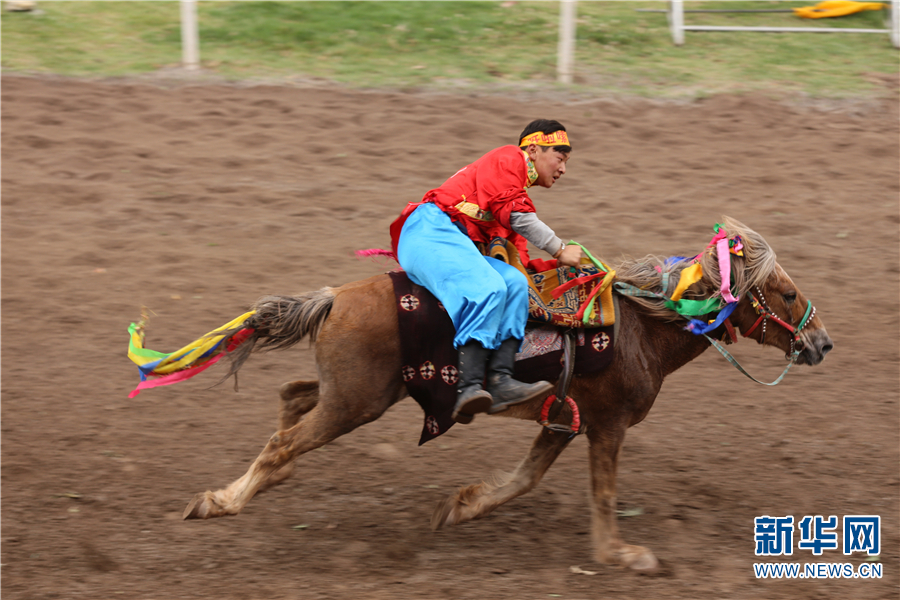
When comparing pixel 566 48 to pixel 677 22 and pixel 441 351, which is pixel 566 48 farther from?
pixel 441 351

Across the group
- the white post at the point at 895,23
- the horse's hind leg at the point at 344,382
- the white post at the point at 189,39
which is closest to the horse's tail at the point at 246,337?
the horse's hind leg at the point at 344,382

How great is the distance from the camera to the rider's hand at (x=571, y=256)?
427 cm

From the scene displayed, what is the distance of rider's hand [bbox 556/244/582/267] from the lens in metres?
4.27

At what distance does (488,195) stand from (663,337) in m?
A: 1.26

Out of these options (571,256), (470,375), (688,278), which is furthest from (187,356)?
(688,278)

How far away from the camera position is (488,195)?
4316 mm

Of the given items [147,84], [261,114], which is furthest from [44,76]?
[261,114]

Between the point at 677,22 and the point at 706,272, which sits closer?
the point at 706,272

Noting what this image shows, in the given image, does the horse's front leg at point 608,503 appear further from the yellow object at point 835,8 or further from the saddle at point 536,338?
the yellow object at point 835,8

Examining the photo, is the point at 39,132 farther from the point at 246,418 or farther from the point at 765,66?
the point at 765,66

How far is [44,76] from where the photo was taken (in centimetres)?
1186

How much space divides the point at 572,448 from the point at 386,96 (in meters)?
7.13

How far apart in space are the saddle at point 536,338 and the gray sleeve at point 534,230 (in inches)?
10.3

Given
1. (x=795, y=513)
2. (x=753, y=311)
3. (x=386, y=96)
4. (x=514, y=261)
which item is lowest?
(x=795, y=513)
